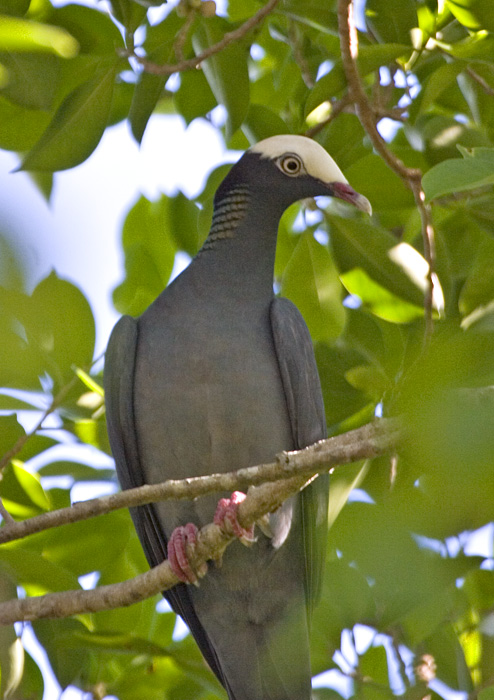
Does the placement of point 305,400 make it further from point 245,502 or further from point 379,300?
point 245,502

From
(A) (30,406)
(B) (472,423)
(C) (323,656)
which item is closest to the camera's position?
(B) (472,423)

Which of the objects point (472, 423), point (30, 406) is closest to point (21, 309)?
point (472, 423)

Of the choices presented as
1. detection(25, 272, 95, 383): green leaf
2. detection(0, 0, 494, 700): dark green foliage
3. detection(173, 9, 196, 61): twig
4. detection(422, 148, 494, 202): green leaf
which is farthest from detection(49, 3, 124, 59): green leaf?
detection(25, 272, 95, 383): green leaf

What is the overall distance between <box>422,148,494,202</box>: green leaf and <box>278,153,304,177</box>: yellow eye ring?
79.3 inches

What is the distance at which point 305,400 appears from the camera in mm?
3029

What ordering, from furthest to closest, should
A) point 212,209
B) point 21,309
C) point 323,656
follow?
1. point 212,209
2. point 323,656
3. point 21,309

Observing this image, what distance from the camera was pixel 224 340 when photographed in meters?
3.04

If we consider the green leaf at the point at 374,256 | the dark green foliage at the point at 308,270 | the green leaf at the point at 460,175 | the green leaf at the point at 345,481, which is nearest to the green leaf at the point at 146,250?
the dark green foliage at the point at 308,270

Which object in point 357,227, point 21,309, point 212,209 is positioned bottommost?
point 21,309

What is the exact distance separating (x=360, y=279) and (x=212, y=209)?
2.92 ft

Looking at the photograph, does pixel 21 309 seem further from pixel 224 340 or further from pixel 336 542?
pixel 224 340

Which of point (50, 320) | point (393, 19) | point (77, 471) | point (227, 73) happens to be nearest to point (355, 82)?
point (393, 19)

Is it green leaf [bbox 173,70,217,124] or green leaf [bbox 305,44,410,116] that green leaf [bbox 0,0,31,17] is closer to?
green leaf [bbox 173,70,217,124]

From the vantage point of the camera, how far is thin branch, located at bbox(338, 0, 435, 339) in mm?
2727
